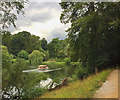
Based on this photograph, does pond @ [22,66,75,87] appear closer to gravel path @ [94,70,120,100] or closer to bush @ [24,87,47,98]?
bush @ [24,87,47,98]

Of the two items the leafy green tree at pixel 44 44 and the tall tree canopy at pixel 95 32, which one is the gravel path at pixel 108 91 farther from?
the leafy green tree at pixel 44 44

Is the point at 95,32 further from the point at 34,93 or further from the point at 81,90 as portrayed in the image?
the point at 34,93

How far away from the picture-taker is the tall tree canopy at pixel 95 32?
8500 mm

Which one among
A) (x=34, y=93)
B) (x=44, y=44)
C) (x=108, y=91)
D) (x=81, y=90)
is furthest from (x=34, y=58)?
(x=108, y=91)

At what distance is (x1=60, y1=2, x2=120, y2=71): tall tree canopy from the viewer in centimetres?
850

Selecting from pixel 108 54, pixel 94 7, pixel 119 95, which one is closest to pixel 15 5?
pixel 119 95

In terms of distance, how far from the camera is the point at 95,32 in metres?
8.76

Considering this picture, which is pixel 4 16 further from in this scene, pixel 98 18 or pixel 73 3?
pixel 73 3

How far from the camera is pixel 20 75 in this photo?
7.14m

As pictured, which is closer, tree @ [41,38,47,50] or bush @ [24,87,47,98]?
bush @ [24,87,47,98]

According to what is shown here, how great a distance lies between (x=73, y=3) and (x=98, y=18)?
335 centimetres

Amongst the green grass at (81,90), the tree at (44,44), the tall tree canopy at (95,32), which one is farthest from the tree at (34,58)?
the green grass at (81,90)

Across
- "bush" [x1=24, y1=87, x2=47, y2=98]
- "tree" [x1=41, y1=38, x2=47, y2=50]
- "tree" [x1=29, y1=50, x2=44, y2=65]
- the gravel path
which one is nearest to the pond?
"bush" [x1=24, y1=87, x2=47, y2=98]

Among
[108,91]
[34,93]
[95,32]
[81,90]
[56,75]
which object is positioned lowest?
[56,75]
